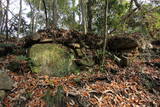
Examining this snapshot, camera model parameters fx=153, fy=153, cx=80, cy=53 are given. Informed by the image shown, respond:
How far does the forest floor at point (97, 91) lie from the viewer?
2854 millimetres

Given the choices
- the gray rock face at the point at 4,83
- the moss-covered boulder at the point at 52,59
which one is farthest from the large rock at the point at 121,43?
the gray rock face at the point at 4,83

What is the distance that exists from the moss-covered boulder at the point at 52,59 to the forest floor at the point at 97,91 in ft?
1.74

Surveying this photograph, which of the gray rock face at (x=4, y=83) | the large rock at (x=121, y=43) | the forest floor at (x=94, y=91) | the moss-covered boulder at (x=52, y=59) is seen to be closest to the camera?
the forest floor at (x=94, y=91)

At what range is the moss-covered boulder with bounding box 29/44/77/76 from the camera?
14.5 ft

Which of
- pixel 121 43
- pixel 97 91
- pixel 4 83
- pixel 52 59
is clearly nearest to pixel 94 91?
pixel 97 91

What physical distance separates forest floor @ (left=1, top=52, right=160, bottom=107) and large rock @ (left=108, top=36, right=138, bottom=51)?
169 centimetres

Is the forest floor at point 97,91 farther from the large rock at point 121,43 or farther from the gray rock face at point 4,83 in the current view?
the large rock at point 121,43

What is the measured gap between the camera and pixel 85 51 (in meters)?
5.38

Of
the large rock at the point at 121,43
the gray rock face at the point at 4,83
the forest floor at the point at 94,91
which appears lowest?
the forest floor at the point at 94,91

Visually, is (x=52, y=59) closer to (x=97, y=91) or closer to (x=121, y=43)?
(x=97, y=91)

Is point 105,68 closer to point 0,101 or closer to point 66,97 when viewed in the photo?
point 66,97

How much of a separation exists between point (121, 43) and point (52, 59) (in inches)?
99.4

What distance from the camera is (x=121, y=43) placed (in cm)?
553

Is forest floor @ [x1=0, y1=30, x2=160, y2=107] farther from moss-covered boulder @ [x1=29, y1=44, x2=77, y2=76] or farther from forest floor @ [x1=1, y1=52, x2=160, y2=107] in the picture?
moss-covered boulder @ [x1=29, y1=44, x2=77, y2=76]
